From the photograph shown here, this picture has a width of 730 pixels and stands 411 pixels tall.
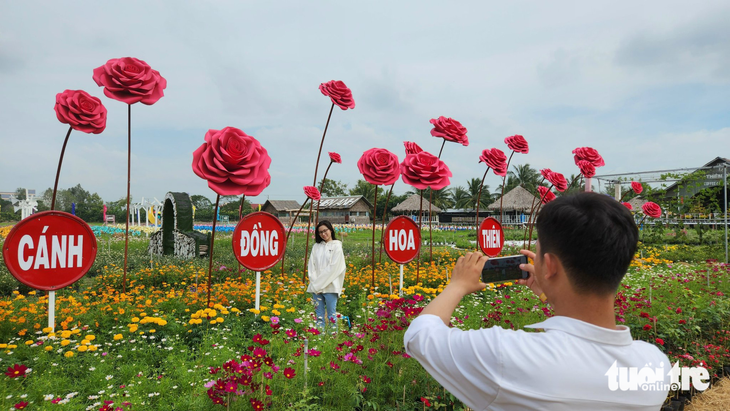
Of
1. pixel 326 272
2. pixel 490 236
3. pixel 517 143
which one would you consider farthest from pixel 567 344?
pixel 517 143

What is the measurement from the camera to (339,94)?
232 inches

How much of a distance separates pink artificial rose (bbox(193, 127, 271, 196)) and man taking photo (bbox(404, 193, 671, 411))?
9.34 feet

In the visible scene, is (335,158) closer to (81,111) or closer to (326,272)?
(326,272)

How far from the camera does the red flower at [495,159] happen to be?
667 cm

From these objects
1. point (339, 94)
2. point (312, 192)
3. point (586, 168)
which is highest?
point (339, 94)

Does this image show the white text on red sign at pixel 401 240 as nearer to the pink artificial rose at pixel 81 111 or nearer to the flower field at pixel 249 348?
the flower field at pixel 249 348

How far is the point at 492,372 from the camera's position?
3.05 ft

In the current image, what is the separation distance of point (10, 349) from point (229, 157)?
96.8 inches

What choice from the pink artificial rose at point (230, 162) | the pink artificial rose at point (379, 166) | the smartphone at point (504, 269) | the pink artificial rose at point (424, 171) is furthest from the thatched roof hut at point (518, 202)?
the smartphone at point (504, 269)

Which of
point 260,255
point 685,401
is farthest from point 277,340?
point 685,401

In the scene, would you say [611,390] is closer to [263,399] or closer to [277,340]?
[263,399]

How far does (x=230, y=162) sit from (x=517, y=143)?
5.70m

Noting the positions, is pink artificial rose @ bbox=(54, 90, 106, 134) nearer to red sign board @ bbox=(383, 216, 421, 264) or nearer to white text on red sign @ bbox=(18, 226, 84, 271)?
white text on red sign @ bbox=(18, 226, 84, 271)

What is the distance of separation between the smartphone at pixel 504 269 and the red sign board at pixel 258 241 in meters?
3.28
